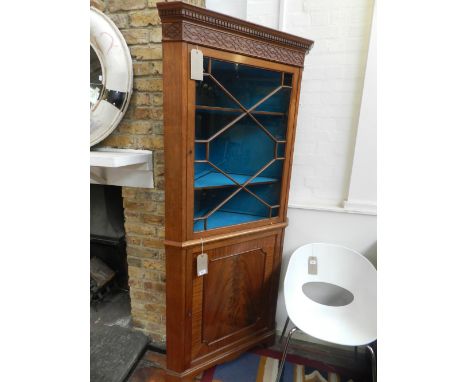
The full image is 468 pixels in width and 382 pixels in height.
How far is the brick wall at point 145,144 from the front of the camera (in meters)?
1.17

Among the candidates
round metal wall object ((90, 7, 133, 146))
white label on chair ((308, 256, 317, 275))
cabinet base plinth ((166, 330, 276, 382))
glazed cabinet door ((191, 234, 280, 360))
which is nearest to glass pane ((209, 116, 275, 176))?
glazed cabinet door ((191, 234, 280, 360))

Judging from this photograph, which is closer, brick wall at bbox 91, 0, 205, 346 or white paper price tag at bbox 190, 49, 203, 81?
white paper price tag at bbox 190, 49, 203, 81

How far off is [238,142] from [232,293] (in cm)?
76

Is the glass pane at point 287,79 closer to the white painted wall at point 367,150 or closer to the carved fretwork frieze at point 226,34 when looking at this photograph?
the carved fretwork frieze at point 226,34

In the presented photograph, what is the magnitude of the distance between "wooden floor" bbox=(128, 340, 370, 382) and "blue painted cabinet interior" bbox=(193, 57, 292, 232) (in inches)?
35.6

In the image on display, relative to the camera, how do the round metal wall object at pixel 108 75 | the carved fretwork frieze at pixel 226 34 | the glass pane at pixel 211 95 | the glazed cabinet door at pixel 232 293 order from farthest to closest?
1. the glazed cabinet door at pixel 232 293
2. the round metal wall object at pixel 108 75
3. the glass pane at pixel 211 95
4. the carved fretwork frieze at pixel 226 34

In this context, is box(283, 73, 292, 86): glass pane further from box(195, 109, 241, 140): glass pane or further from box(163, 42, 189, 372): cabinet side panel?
box(163, 42, 189, 372): cabinet side panel

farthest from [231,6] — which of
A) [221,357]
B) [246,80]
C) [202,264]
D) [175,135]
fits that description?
[221,357]

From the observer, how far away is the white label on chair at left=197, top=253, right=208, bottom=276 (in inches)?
44.4

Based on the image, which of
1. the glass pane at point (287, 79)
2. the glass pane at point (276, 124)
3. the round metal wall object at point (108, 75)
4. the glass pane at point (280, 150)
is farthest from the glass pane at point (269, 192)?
the round metal wall object at point (108, 75)

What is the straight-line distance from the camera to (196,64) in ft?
3.03

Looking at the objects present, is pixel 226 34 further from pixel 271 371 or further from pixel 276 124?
pixel 271 371
